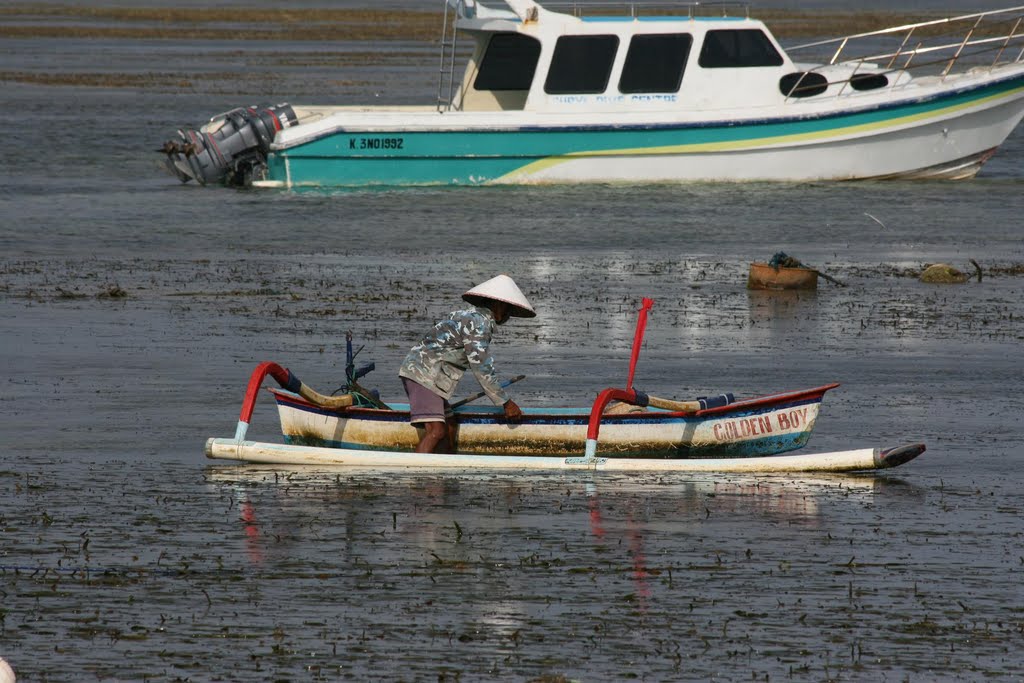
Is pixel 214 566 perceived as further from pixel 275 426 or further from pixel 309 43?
pixel 309 43

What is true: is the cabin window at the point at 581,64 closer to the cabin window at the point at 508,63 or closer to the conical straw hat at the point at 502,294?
the cabin window at the point at 508,63

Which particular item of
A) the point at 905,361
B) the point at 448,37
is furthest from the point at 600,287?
the point at 448,37

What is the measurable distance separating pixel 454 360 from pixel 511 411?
0.52 m

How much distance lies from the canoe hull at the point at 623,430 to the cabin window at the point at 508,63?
627 inches

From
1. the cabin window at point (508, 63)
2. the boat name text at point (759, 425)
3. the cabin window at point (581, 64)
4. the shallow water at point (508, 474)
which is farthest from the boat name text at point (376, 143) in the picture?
the boat name text at point (759, 425)

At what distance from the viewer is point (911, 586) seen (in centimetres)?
962

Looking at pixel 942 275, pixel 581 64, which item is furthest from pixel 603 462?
pixel 581 64

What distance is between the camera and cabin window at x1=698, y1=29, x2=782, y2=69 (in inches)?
1082

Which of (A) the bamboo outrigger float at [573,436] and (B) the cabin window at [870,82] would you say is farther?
(B) the cabin window at [870,82]

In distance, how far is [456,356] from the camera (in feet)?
40.7

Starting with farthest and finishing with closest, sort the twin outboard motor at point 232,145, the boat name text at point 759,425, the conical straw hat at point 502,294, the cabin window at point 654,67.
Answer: the twin outboard motor at point 232,145
the cabin window at point 654,67
the boat name text at point 759,425
the conical straw hat at point 502,294

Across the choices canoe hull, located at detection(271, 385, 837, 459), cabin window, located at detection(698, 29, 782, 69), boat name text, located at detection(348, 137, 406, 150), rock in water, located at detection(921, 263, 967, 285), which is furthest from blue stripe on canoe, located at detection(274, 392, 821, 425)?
cabin window, located at detection(698, 29, 782, 69)

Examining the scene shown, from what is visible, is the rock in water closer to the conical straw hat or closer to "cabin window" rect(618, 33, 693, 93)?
"cabin window" rect(618, 33, 693, 93)

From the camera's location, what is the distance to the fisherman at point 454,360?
12203 mm
